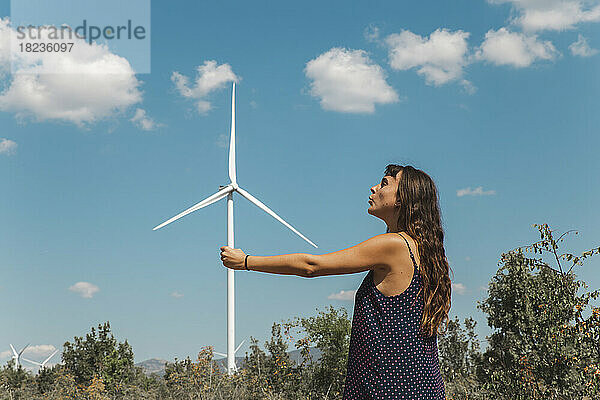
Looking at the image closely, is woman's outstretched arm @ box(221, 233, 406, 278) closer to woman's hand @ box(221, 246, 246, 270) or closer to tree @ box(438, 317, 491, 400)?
woman's hand @ box(221, 246, 246, 270)

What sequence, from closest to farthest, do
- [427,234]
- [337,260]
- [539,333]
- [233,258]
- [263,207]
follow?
[337,260] → [233,258] → [427,234] → [539,333] → [263,207]

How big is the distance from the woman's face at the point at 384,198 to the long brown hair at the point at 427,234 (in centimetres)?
3

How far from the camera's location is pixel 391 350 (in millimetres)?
3281

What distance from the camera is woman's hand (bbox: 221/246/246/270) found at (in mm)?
3398

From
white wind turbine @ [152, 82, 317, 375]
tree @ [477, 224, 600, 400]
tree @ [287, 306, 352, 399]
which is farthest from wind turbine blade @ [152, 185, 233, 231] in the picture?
tree @ [477, 224, 600, 400]

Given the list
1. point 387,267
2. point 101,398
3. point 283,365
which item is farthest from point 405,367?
point 283,365

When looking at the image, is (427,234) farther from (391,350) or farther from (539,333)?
(539,333)

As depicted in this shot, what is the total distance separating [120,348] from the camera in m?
18.1

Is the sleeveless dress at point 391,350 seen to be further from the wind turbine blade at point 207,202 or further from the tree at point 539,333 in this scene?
the wind turbine blade at point 207,202

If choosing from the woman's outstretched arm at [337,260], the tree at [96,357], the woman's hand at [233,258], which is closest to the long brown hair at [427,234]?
the woman's outstretched arm at [337,260]

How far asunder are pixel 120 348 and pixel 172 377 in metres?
6.18

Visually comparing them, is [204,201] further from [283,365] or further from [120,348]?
[283,365]

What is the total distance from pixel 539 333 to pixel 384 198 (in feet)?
26.2

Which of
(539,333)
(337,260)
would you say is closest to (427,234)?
(337,260)
